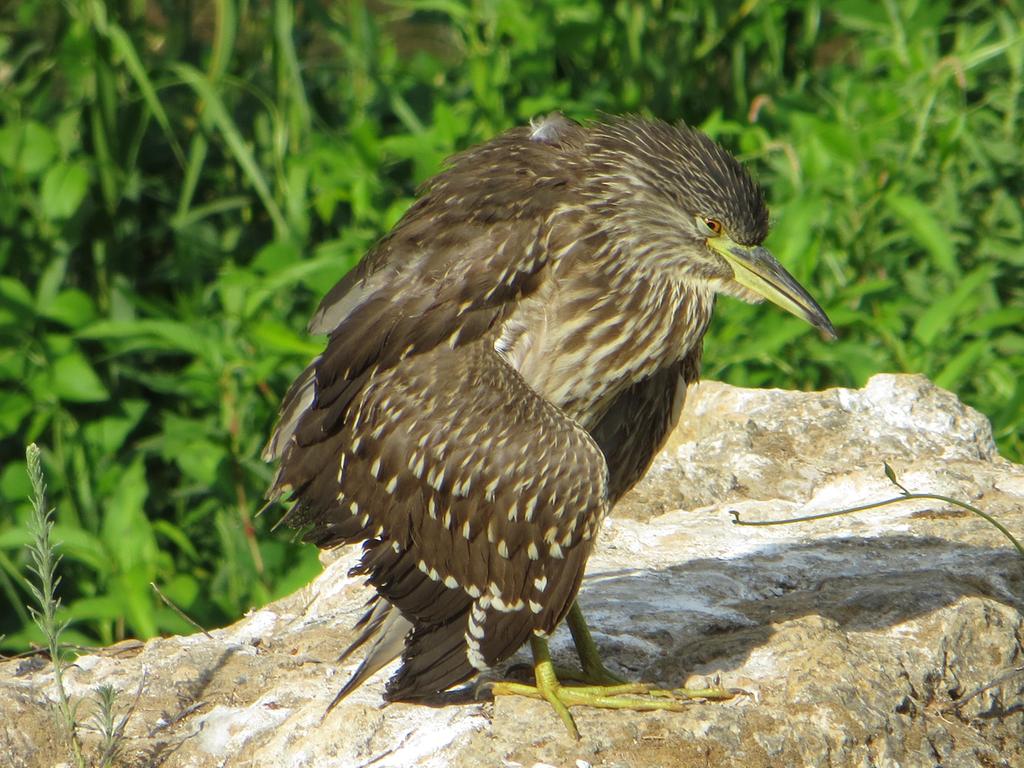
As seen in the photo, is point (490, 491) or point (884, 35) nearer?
point (490, 491)

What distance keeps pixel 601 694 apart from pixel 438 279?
1.02 m

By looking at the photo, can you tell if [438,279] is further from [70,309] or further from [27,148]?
[27,148]

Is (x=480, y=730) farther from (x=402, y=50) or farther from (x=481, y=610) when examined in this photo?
(x=402, y=50)

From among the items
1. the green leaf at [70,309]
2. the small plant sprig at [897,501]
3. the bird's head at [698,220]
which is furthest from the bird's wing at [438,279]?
the green leaf at [70,309]

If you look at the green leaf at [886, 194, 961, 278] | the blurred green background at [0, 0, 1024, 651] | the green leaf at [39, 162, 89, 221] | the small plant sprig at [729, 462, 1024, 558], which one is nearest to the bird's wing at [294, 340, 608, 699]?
the small plant sprig at [729, 462, 1024, 558]

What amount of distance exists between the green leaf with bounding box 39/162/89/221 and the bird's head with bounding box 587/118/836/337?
8.34ft

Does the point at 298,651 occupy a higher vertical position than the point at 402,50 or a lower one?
lower

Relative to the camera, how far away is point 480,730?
339 centimetres

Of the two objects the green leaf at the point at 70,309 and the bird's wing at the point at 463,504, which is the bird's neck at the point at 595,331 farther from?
the green leaf at the point at 70,309

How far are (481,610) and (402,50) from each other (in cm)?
639

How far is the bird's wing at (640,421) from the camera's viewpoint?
385 cm

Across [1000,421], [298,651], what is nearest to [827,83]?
[1000,421]

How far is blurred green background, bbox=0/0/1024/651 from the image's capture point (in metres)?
5.38

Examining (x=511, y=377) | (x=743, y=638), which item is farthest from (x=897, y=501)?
(x=511, y=377)
